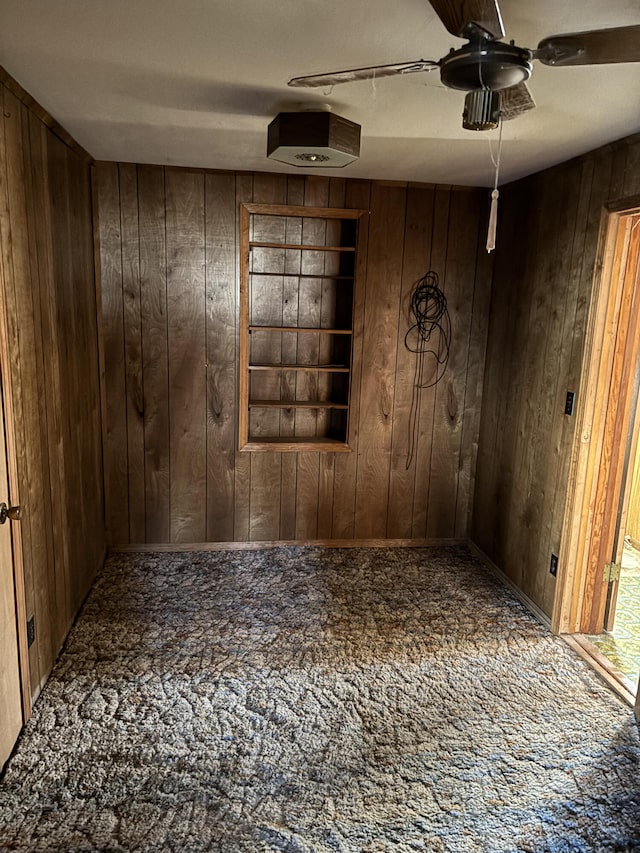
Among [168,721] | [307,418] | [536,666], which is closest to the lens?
[168,721]

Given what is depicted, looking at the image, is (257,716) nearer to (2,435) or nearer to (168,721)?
(168,721)

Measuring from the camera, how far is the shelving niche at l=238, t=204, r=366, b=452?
3748mm

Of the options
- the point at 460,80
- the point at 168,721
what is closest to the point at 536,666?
the point at 168,721

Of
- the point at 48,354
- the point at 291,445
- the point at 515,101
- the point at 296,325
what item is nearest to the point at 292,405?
the point at 291,445

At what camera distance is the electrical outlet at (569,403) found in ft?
9.74

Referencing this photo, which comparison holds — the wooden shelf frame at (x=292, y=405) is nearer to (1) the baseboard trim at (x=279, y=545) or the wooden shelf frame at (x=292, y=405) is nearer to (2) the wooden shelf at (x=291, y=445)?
(2) the wooden shelf at (x=291, y=445)

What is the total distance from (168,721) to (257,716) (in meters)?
0.34

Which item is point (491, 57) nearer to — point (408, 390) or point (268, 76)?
point (268, 76)

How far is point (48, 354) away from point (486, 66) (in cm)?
199

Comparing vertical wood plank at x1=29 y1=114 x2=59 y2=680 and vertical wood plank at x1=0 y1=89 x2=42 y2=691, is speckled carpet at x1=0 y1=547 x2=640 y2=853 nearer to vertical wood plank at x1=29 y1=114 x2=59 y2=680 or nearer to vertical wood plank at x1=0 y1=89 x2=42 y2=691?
vertical wood plank at x1=29 y1=114 x2=59 y2=680

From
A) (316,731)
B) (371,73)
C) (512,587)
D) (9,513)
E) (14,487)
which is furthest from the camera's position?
(512,587)

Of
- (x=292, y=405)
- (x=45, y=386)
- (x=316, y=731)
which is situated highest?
(x=45, y=386)

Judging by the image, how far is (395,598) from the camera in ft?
11.3

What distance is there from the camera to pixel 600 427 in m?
2.93
